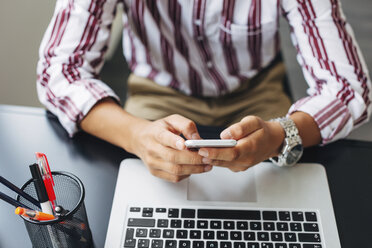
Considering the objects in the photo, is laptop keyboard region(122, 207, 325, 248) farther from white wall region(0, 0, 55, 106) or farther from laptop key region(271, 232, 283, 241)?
white wall region(0, 0, 55, 106)

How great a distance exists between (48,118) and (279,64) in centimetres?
68

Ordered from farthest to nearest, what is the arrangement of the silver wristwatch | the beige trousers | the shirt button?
the beige trousers, the shirt button, the silver wristwatch

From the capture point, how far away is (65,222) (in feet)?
1.78

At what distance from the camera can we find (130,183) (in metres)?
0.69

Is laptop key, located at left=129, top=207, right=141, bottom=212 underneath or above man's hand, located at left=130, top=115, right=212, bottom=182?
underneath

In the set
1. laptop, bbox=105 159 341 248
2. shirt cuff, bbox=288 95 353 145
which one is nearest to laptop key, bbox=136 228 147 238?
laptop, bbox=105 159 341 248

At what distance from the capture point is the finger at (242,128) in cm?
64

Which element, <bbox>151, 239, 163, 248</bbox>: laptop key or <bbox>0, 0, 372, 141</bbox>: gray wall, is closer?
<bbox>151, 239, 163, 248</bbox>: laptop key

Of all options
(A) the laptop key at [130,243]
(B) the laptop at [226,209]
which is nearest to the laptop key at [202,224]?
(B) the laptop at [226,209]

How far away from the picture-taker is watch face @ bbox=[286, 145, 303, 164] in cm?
70

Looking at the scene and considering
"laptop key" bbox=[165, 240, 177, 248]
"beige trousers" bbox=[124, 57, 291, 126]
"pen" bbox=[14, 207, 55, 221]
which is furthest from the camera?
"beige trousers" bbox=[124, 57, 291, 126]

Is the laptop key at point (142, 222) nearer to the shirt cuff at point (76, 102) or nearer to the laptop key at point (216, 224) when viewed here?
the laptop key at point (216, 224)

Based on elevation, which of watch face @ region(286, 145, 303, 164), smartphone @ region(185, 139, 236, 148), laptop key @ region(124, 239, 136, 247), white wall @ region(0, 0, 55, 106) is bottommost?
laptop key @ region(124, 239, 136, 247)

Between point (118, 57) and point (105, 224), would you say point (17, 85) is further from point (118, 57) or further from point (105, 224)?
point (105, 224)
